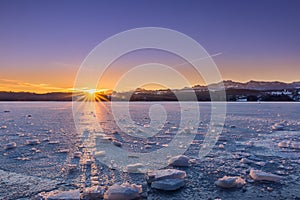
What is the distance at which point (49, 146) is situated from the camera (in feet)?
22.2

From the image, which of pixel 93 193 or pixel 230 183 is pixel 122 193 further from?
pixel 230 183

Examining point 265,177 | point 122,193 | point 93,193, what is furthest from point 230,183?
point 93,193

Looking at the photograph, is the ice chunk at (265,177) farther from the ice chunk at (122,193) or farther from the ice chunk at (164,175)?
the ice chunk at (122,193)

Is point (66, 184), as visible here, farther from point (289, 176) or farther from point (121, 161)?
point (289, 176)

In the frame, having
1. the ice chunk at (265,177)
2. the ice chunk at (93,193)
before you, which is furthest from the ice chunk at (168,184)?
the ice chunk at (265,177)

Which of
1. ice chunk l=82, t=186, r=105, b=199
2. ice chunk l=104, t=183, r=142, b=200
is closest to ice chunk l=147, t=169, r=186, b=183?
ice chunk l=104, t=183, r=142, b=200

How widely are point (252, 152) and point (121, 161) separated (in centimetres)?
327

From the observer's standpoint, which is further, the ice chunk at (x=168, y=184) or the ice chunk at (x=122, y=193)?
the ice chunk at (x=168, y=184)

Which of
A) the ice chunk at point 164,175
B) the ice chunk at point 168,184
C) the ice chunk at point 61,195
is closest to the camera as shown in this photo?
the ice chunk at point 61,195

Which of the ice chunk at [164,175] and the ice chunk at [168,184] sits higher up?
the ice chunk at [164,175]

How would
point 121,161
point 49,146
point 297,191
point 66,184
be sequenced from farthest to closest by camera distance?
point 49,146 < point 121,161 < point 66,184 < point 297,191

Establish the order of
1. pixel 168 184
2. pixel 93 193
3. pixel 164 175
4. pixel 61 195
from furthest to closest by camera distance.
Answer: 1. pixel 164 175
2. pixel 168 184
3. pixel 93 193
4. pixel 61 195

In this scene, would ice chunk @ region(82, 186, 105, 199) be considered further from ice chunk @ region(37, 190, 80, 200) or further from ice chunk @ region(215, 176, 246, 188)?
ice chunk @ region(215, 176, 246, 188)

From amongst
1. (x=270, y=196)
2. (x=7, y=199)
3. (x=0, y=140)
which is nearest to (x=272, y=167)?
(x=270, y=196)
